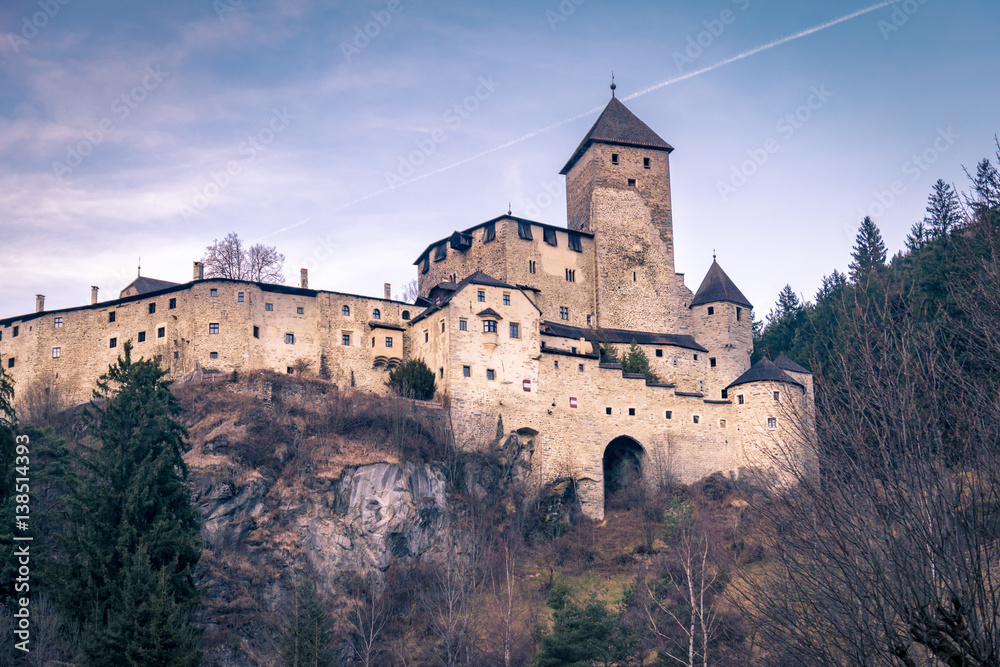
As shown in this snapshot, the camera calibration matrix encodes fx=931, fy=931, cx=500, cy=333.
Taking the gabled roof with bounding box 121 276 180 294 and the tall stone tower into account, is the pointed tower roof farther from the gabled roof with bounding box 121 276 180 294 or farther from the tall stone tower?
the gabled roof with bounding box 121 276 180 294

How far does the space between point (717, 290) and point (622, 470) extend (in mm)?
16109

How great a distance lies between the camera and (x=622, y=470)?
55.4 m

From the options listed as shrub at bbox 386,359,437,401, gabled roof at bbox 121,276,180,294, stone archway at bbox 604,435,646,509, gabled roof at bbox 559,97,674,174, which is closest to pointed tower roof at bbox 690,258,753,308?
gabled roof at bbox 559,97,674,174

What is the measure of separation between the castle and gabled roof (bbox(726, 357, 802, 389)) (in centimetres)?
13

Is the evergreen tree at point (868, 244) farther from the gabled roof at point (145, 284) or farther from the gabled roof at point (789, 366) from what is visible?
the gabled roof at point (145, 284)

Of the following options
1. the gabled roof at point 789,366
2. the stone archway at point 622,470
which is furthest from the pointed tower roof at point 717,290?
the stone archway at point 622,470

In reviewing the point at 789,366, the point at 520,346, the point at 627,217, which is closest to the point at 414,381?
the point at 520,346

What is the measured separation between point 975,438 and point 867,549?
2879 millimetres

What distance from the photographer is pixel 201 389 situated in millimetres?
49000

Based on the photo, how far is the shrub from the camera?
5150 centimetres

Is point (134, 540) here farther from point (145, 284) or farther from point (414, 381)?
point (145, 284)

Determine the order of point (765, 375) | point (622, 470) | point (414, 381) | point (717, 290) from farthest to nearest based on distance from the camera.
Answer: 1. point (717, 290)
2. point (765, 375)
3. point (622, 470)
4. point (414, 381)

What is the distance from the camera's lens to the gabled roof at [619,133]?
224 feet

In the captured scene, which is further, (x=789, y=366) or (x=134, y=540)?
(x=789, y=366)
